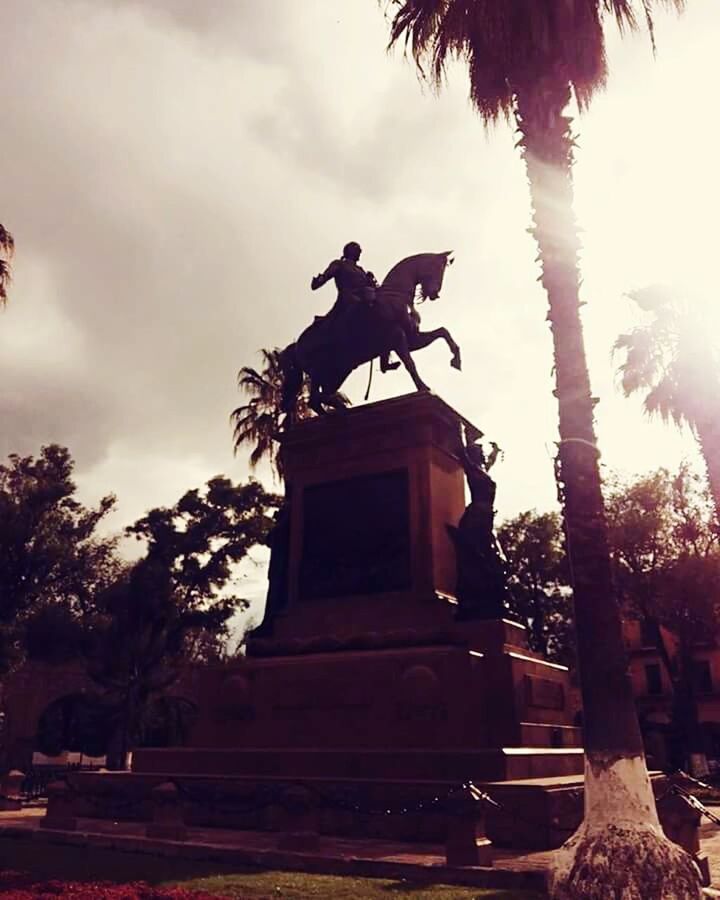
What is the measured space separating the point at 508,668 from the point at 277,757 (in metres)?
3.84

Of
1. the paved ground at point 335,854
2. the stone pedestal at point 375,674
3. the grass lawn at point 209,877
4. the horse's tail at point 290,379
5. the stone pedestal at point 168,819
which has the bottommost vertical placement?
the grass lawn at point 209,877

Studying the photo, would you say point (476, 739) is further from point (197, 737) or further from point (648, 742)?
point (648, 742)

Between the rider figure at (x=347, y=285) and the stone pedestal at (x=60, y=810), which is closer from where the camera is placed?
the stone pedestal at (x=60, y=810)

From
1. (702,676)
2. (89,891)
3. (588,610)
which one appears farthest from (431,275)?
(702,676)

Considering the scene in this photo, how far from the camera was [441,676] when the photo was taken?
11883 millimetres

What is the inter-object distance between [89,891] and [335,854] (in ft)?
9.78

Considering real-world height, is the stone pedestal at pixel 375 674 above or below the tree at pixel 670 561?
below

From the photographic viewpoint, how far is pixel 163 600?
33.9m

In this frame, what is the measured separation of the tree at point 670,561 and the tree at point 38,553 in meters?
24.3

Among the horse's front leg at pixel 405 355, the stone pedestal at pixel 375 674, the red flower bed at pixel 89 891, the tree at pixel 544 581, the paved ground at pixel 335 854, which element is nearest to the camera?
the red flower bed at pixel 89 891

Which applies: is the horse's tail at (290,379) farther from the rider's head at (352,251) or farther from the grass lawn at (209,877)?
the grass lawn at (209,877)

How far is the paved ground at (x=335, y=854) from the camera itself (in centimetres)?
798

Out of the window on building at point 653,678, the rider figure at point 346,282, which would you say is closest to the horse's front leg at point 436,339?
the rider figure at point 346,282

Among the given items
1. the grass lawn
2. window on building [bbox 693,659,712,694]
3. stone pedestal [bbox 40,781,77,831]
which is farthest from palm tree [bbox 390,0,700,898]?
window on building [bbox 693,659,712,694]
